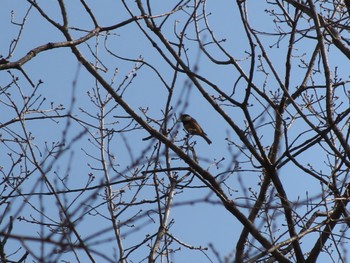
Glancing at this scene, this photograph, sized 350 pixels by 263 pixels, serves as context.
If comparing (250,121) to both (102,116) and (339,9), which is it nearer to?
(339,9)

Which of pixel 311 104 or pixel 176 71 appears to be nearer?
pixel 176 71

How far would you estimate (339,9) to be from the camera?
4.81 meters

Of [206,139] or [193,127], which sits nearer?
[193,127]

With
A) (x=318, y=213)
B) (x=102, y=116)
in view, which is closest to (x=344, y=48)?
(x=318, y=213)

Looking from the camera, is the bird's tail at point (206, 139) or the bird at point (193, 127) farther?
the bird's tail at point (206, 139)

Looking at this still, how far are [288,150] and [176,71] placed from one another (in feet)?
2.73

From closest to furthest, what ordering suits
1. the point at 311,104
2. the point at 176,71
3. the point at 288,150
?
the point at 288,150 → the point at 176,71 → the point at 311,104

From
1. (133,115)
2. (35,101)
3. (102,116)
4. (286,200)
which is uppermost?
(102,116)

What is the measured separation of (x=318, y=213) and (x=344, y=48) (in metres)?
1.00

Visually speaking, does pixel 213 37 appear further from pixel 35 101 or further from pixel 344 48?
pixel 35 101

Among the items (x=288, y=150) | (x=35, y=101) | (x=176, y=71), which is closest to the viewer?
(x=288, y=150)

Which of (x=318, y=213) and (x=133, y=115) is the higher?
(x=133, y=115)

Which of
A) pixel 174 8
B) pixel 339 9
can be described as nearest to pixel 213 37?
pixel 174 8

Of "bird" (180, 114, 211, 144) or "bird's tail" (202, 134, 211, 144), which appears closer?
"bird" (180, 114, 211, 144)
